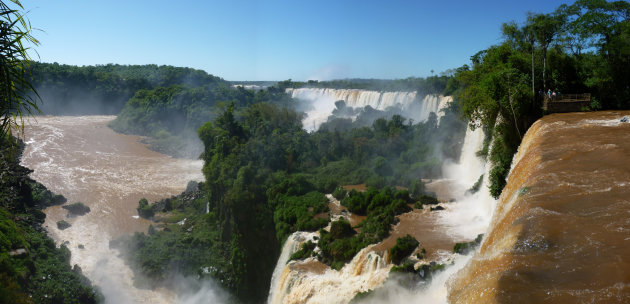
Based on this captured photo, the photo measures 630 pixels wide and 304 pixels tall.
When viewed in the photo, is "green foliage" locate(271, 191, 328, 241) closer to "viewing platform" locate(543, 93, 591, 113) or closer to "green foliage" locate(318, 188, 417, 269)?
"green foliage" locate(318, 188, 417, 269)

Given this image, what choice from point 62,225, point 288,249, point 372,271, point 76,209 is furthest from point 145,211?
point 372,271

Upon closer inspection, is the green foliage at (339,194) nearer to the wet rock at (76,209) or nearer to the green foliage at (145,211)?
the green foliage at (145,211)

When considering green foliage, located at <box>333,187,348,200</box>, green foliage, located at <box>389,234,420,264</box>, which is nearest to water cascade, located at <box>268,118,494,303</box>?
green foliage, located at <box>389,234,420,264</box>

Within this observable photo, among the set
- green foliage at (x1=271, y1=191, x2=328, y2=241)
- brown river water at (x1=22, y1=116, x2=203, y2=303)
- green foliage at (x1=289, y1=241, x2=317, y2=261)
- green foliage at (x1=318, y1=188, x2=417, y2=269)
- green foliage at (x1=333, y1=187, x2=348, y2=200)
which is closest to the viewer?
green foliage at (x1=318, y1=188, x2=417, y2=269)

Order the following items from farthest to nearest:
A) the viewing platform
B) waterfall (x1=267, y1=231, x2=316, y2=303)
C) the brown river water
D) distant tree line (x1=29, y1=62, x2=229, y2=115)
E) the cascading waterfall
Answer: distant tree line (x1=29, y1=62, x2=229, y2=115) < the cascading waterfall < the brown river water < waterfall (x1=267, y1=231, x2=316, y2=303) < the viewing platform

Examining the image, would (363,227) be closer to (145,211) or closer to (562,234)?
(562,234)

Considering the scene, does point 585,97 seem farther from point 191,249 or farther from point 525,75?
point 191,249

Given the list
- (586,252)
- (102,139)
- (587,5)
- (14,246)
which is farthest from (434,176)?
(102,139)
